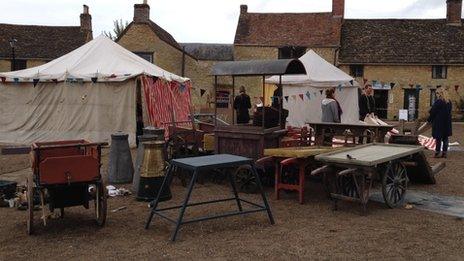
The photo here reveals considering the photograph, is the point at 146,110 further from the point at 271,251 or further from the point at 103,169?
the point at 271,251

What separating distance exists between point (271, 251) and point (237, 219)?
1.32 m

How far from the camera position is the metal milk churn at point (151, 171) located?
708 centimetres

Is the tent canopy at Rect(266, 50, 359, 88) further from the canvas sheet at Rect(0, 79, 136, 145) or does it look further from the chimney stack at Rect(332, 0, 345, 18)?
the chimney stack at Rect(332, 0, 345, 18)

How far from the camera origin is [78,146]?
18.8ft

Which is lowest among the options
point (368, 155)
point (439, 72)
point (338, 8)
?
point (368, 155)

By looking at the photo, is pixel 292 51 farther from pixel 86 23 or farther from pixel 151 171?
pixel 151 171

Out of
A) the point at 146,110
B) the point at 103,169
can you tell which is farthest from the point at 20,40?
the point at 103,169

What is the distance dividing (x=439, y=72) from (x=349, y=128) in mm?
24569

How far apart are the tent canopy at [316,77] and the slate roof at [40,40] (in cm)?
2257

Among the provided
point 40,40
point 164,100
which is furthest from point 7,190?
point 40,40

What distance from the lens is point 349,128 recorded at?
8922 mm

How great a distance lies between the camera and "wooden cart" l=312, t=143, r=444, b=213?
6.20 m

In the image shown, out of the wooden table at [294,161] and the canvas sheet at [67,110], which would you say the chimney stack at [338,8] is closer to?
the canvas sheet at [67,110]

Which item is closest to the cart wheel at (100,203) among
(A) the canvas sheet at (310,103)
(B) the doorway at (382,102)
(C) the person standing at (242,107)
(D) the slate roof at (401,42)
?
(C) the person standing at (242,107)
